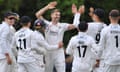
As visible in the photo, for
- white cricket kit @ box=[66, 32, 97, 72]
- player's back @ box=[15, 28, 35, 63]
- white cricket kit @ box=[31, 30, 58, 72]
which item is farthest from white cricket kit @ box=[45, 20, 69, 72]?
white cricket kit @ box=[66, 32, 97, 72]

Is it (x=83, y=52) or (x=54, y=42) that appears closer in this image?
(x=83, y=52)

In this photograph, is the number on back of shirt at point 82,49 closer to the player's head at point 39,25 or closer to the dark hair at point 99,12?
the dark hair at point 99,12

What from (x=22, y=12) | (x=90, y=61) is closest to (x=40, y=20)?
(x=90, y=61)

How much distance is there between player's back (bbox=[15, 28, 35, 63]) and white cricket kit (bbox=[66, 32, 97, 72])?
3.51 ft

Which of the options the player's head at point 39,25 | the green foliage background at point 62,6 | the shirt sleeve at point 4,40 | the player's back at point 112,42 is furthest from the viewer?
the green foliage background at point 62,6

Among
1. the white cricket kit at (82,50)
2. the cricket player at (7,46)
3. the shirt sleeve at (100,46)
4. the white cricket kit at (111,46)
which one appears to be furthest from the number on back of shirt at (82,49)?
the cricket player at (7,46)

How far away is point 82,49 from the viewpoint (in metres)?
14.8

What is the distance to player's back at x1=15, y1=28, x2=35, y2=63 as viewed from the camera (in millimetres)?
15352

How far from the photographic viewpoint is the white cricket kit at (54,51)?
16.8 m

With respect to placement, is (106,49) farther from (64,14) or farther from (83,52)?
(64,14)

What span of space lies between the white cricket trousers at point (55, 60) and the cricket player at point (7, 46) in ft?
3.29

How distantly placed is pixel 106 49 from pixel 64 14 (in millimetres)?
10850

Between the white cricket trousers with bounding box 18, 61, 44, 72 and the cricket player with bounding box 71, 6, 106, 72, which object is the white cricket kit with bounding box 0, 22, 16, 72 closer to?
the white cricket trousers with bounding box 18, 61, 44, 72

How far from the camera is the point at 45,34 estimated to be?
16844 millimetres
